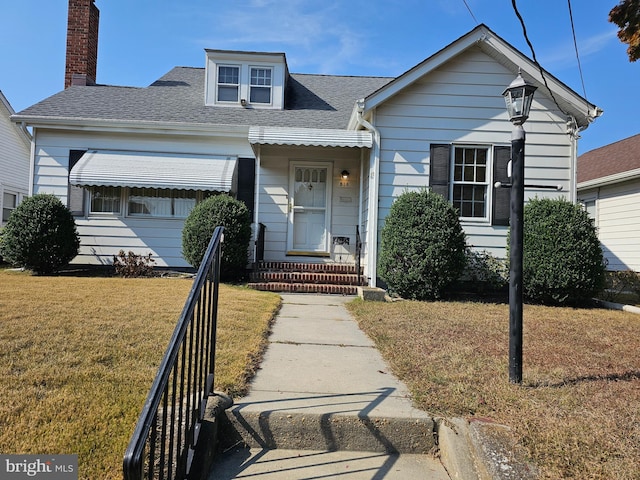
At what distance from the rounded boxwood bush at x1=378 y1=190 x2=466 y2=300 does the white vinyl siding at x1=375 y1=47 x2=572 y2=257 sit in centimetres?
102

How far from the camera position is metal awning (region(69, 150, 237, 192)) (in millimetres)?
8727

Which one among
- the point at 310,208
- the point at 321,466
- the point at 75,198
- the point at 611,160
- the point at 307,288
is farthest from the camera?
the point at 611,160

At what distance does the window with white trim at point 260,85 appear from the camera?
1094cm

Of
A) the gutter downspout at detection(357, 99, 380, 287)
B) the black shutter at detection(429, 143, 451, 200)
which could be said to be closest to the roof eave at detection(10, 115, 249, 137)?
the gutter downspout at detection(357, 99, 380, 287)

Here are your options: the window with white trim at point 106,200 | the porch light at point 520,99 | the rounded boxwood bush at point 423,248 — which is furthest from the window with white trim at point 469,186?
the window with white trim at point 106,200

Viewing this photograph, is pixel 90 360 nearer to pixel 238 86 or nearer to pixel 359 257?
pixel 359 257

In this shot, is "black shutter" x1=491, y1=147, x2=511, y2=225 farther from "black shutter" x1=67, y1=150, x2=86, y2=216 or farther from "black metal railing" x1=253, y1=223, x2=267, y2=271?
"black shutter" x1=67, y1=150, x2=86, y2=216

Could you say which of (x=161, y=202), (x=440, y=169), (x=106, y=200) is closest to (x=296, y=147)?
(x=440, y=169)

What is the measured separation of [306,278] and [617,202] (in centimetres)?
1065

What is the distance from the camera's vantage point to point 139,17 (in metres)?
7.41

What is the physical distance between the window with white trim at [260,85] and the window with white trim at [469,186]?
17.3 ft

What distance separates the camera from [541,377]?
3.22 m

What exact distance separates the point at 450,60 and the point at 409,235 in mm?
3732

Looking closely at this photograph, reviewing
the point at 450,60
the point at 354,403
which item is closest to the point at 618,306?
the point at 450,60
